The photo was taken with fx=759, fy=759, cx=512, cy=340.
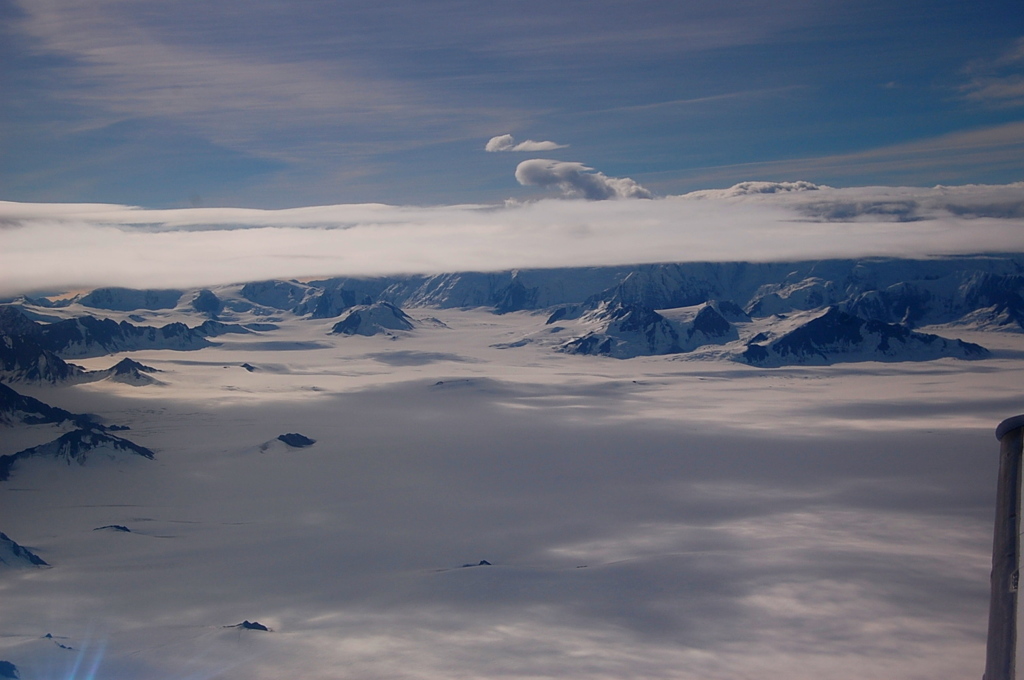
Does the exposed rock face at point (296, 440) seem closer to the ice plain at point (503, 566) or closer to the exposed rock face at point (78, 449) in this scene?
the ice plain at point (503, 566)

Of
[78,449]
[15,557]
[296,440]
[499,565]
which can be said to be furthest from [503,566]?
[78,449]

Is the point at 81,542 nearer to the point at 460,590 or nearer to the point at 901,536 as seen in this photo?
the point at 460,590

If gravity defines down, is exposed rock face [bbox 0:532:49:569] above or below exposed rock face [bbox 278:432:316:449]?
above

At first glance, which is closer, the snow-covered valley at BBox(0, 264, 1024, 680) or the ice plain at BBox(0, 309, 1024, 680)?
the ice plain at BBox(0, 309, 1024, 680)

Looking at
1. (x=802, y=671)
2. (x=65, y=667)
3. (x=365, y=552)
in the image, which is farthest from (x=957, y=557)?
(x=65, y=667)

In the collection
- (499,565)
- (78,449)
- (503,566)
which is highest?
(503,566)

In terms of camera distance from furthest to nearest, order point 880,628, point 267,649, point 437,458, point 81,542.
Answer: point 437,458 < point 81,542 < point 267,649 < point 880,628

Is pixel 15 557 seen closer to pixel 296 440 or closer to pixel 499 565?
pixel 499 565

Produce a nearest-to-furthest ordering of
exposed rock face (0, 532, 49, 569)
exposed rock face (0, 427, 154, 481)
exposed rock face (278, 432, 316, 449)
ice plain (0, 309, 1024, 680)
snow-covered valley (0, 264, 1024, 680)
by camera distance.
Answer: ice plain (0, 309, 1024, 680), snow-covered valley (0, 264, 1024, 680), exposed rock face (0, 532, 49, 569), exposed rock face (0, 427, 154, 481), exposed rock face (278, 432, 316, 449)

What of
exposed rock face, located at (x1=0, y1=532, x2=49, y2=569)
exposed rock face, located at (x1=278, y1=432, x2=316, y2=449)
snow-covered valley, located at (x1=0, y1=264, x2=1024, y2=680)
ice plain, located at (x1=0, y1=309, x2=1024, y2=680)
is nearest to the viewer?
ice plain, located at (x1=0, y1=309, x2=1024, y2=680)

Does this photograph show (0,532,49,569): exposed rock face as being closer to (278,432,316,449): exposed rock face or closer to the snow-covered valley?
the snow-covered valley

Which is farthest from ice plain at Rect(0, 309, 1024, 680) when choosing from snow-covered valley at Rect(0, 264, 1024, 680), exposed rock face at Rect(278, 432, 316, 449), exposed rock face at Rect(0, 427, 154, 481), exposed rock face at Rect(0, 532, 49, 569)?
exposed rock face at Rect(278, 432, 316, 449)
